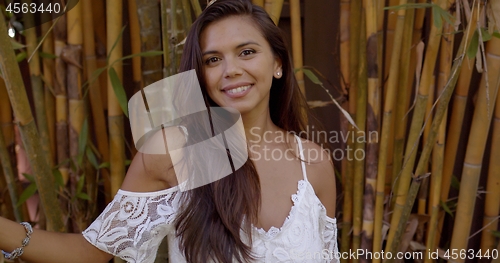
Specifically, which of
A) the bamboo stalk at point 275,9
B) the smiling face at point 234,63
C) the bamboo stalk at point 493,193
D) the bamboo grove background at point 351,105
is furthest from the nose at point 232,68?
the bamboo stalk at point 493,193

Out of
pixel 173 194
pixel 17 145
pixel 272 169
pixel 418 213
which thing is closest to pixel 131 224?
pixel 173 194

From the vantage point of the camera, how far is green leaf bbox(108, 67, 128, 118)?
1.06 m

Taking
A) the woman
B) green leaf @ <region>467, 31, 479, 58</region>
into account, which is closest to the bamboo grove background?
green leaf @ <region>467, 31, 479, 58</region>

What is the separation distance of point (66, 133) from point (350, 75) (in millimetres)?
696

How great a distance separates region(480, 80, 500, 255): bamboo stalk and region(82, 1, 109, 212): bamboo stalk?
3.16 feet

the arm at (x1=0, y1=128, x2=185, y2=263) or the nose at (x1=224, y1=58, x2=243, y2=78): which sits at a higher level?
the nose at (x1=224, y1=58, x2=243, y2=78)

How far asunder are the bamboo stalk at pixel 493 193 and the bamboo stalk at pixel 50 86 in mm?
1066

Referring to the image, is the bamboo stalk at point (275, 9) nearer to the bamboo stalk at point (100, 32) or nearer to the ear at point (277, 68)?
the ear at point (277, 68)

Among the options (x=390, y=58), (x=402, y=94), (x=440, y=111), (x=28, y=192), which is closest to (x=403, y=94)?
(x=402, y=94)

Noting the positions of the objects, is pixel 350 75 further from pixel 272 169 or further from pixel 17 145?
pixel 17 145

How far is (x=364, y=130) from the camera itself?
121 centimetres

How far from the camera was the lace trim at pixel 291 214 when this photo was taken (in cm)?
95

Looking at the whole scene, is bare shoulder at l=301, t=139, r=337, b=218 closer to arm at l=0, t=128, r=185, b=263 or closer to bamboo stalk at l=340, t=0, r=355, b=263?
bamboo stalk at l=340, t=0, r=355, b=263

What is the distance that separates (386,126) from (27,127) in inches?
29.5
